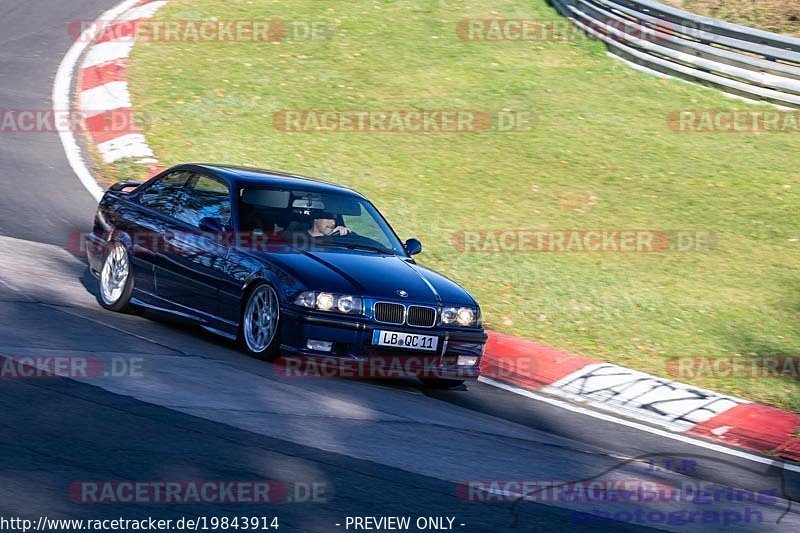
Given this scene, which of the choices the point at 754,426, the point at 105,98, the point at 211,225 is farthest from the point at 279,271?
the point at 105,98

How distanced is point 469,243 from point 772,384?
423 cm

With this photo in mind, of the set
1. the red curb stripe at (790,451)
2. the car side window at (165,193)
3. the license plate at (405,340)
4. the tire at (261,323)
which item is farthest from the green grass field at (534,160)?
the car side window at (165,193)

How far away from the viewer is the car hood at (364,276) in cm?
827

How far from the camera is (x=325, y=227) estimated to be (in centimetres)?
928

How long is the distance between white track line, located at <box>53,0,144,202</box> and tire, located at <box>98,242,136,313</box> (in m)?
3.58

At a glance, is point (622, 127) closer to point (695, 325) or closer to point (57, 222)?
point (695, 325)

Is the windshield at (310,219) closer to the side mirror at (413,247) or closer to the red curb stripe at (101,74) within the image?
the side mirror at (413,247)

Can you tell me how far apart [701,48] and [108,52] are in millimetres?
10086

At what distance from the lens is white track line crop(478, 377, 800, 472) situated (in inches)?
326

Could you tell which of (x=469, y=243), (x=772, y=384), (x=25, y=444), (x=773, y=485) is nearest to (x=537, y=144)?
(x=469, y=243)

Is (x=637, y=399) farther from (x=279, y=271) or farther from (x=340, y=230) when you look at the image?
(x=279, y=271)

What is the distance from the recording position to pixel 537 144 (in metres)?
16.9

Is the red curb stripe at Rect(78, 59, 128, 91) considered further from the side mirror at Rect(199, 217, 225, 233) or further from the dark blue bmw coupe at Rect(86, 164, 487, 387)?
the side mirror at Rect(199, 217, 225, 233)

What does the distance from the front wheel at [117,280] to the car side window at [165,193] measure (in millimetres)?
483
